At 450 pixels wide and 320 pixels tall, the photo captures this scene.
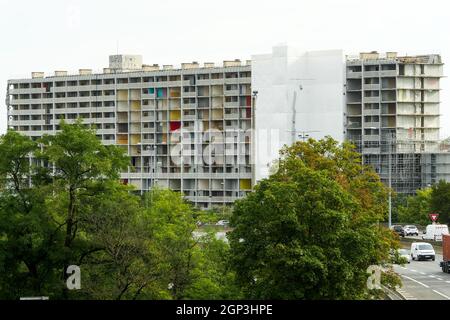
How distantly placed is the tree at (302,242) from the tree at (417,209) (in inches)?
2957

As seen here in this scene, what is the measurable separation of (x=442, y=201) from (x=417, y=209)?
15.2 meters

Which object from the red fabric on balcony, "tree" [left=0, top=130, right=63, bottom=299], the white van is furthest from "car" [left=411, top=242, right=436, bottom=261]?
the red fabric on balcony

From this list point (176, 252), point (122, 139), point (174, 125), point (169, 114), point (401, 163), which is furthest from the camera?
point (122, 139)

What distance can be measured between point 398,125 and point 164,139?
38.1 m

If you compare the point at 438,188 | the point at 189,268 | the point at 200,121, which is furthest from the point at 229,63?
the point at 189,268

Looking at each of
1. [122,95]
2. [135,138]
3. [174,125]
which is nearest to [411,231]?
Result: [174,125]

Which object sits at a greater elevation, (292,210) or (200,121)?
(200,121)

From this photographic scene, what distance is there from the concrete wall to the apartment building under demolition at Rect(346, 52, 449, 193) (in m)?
3.77

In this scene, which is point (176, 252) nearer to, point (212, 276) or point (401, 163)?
point (212, 276)

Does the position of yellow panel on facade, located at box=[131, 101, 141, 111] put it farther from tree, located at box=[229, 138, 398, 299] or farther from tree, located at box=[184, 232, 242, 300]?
tree, located at box=[229, 138, 398, 299]

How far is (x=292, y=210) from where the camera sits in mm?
36969

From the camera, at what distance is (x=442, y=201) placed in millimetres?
105688

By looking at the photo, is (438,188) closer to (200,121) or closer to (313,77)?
(313,77)
